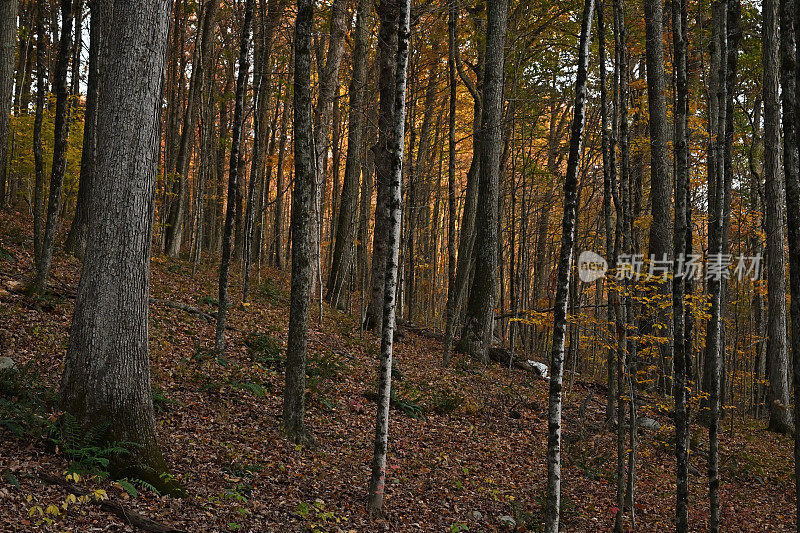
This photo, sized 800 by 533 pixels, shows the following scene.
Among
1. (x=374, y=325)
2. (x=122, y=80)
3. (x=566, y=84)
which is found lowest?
(x=374, y=325)

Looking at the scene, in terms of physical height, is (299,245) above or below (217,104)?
below

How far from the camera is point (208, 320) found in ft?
34.8

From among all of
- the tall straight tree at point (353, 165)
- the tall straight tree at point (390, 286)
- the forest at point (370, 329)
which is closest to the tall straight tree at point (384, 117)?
the forest at point (370, 329)

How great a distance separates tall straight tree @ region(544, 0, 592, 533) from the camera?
5984mm

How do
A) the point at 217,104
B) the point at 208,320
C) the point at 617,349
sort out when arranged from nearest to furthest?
the point at 617,349 → the point at 208,320 → the point at 217,104

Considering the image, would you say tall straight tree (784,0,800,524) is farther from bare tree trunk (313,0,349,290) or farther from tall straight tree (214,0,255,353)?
bare tree trunk (313,0,349,290)

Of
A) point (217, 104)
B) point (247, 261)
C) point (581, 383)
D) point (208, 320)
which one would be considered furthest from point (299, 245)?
point (217, 104)

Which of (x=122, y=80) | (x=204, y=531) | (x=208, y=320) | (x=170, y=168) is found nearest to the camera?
(x=204, y=531)

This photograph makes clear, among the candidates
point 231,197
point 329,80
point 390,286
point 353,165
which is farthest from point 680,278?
point 329,80

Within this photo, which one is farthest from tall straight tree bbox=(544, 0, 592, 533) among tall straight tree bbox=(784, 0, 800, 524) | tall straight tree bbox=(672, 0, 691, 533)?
tall straight tree bbox=(784, 0, 800, 524)

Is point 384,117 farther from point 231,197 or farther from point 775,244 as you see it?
point 775,244

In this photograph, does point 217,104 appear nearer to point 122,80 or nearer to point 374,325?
point 374,325

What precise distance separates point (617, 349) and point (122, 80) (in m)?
7.12

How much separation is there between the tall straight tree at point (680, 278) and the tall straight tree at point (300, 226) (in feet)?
15.9
